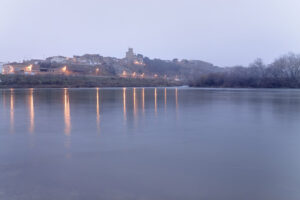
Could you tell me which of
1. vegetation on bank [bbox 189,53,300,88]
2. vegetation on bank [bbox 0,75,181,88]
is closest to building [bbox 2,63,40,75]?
vegetation on bank [bbox 0,75,181,88]

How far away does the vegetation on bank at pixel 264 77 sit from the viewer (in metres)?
51.9

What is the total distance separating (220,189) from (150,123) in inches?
241

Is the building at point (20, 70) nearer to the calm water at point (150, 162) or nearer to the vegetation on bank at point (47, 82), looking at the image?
the vegetation on bank at point (47, 82)

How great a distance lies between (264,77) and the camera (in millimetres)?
53938

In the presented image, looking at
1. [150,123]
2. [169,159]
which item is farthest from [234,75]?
[169,159]

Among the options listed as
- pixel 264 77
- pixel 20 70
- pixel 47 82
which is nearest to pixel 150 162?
pixel 264 77

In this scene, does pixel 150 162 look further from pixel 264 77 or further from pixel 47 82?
pixel 47 82

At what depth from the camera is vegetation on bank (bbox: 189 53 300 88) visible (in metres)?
51.9

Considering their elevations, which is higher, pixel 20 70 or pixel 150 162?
pixel 20 70

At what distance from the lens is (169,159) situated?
554 cm

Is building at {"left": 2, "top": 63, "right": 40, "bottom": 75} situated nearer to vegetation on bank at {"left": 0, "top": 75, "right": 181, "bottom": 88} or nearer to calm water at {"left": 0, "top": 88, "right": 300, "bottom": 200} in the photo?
vegetation on bank at {"left": 0, "top": 75, "right": 181, "bottom": 88}

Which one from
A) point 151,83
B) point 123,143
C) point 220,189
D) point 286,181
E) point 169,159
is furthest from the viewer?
point 151,83

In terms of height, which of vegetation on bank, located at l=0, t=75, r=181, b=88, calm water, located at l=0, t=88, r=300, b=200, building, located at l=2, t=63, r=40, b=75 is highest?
building, located at l=2, t=63, r=40, b=75

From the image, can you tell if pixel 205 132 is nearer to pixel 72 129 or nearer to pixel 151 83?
pixel 72 129
